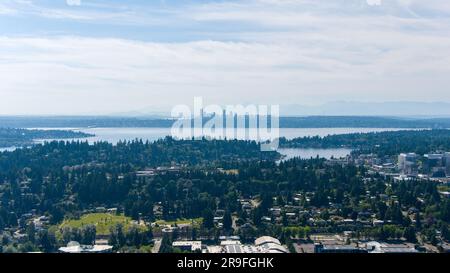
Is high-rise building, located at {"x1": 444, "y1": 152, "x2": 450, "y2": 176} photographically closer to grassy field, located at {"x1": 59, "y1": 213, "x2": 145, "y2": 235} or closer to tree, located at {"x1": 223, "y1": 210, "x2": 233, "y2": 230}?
tree, located at {"x1": 223, "y1": 210, "x2": 233, "y2": 230}

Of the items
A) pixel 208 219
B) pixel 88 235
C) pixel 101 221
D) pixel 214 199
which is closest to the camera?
pixel 88 235

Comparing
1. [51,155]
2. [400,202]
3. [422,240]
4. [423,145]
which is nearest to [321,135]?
[423,145]

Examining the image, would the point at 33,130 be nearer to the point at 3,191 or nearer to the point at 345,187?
the point at 3,191

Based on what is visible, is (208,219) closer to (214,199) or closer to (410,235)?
(214,199)

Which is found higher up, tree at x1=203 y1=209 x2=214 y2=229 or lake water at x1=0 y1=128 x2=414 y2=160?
lake water at x1=0 y1=128 x2=414 y2=160

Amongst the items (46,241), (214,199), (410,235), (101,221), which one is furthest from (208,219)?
(410,235)

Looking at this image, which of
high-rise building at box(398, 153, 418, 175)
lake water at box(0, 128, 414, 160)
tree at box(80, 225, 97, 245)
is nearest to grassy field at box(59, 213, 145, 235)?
tree at box(80, 225, 97, 245)

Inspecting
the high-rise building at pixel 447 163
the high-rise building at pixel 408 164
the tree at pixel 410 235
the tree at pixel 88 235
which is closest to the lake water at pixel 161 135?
the high-rise building at pixel 408 164

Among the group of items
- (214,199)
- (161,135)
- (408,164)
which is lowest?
(214,199)

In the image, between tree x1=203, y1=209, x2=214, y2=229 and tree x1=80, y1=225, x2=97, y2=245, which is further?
tree x1=203, y1=209, x2=214, y2=229
